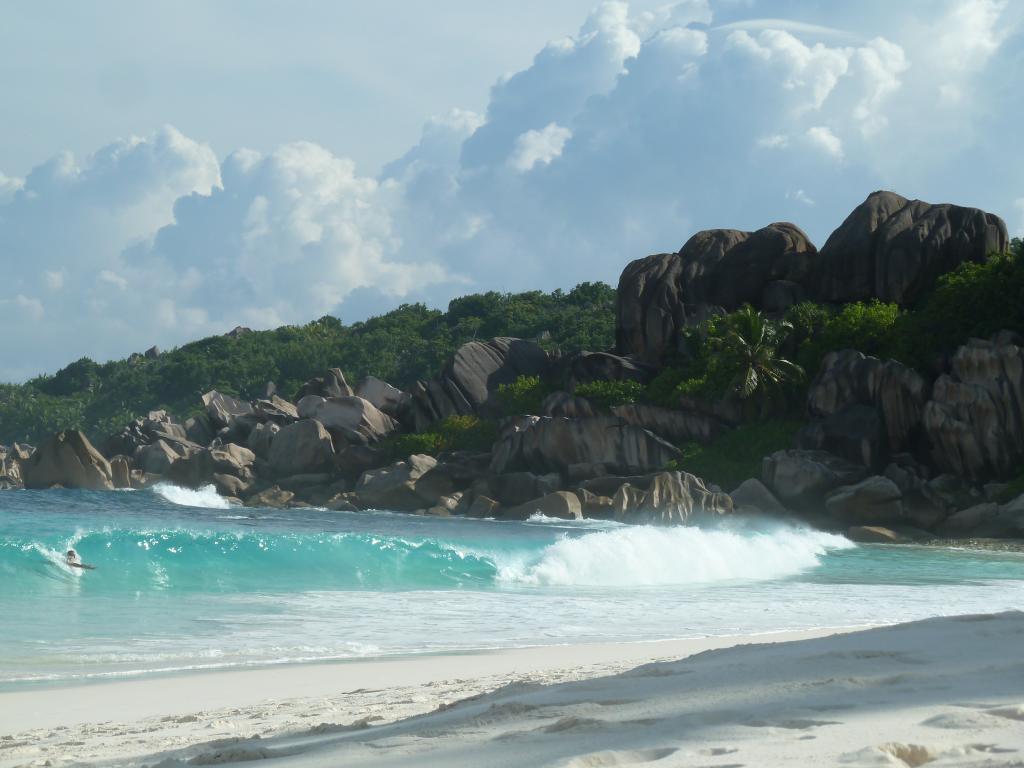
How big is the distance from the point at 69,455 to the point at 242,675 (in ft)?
154

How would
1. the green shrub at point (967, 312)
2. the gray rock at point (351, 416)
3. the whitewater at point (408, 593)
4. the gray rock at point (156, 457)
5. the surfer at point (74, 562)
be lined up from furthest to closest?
the gray rock at point (156, 457)
the gray rock at point (351, 416)
the green shrub at point (967, 312)
the surfer at point (74, 562)
the whitewater at point (408, 593)

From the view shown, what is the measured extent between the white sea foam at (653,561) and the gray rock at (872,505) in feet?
29.0

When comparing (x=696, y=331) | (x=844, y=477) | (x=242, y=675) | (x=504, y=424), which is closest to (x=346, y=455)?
(x=504, y=424)

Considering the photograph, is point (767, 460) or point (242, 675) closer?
point (242, 675)

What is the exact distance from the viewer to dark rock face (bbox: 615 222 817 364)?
4966 centimetres

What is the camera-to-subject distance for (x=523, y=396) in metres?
50.5

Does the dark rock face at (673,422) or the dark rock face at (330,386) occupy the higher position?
the dark rock face at (330,386)

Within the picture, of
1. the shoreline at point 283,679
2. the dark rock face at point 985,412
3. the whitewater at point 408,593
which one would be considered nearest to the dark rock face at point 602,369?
the dark rock face at point 985,412

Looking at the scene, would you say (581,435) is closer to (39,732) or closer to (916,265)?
(916,265)

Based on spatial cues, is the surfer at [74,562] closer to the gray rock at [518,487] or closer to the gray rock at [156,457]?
the gray rock at [518,487]

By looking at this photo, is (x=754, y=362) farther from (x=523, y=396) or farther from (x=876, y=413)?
(x=523, y=396)

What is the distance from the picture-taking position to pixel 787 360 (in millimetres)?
44344

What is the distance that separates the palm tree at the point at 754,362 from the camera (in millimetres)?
43188

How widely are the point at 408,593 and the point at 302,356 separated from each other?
250 ft
